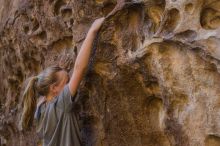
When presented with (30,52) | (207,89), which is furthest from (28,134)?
(207,89)

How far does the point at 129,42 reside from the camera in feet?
10.5

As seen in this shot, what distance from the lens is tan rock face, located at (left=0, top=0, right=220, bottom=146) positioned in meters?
2.79

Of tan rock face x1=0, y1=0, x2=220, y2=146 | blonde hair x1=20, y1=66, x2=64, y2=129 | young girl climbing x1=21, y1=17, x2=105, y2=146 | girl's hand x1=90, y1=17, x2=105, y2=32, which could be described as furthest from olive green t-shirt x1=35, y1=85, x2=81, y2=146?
girl's hand x1=90, y1=17, x2=105, y2=32

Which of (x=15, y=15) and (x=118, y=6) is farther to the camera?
(x=15, y=15)

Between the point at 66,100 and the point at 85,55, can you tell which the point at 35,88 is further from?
the point at 85,55

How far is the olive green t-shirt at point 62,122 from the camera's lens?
10.6ft

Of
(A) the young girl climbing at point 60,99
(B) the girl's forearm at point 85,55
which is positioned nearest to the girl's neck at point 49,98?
(A) the young girl climbing at point 60,99

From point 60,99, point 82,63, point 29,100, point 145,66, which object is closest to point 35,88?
point 29,100

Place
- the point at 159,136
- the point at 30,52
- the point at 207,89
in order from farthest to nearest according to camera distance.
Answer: the point at 30,52 < the point at 159,136 < the point at 207,89

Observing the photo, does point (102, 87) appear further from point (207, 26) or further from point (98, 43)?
point (207, 26)

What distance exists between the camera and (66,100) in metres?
3.21

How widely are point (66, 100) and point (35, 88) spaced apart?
17.3 inches

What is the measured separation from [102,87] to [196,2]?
3.13 feet

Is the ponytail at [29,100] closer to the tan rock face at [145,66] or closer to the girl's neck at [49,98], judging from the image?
the girl's neck at [49,98]
